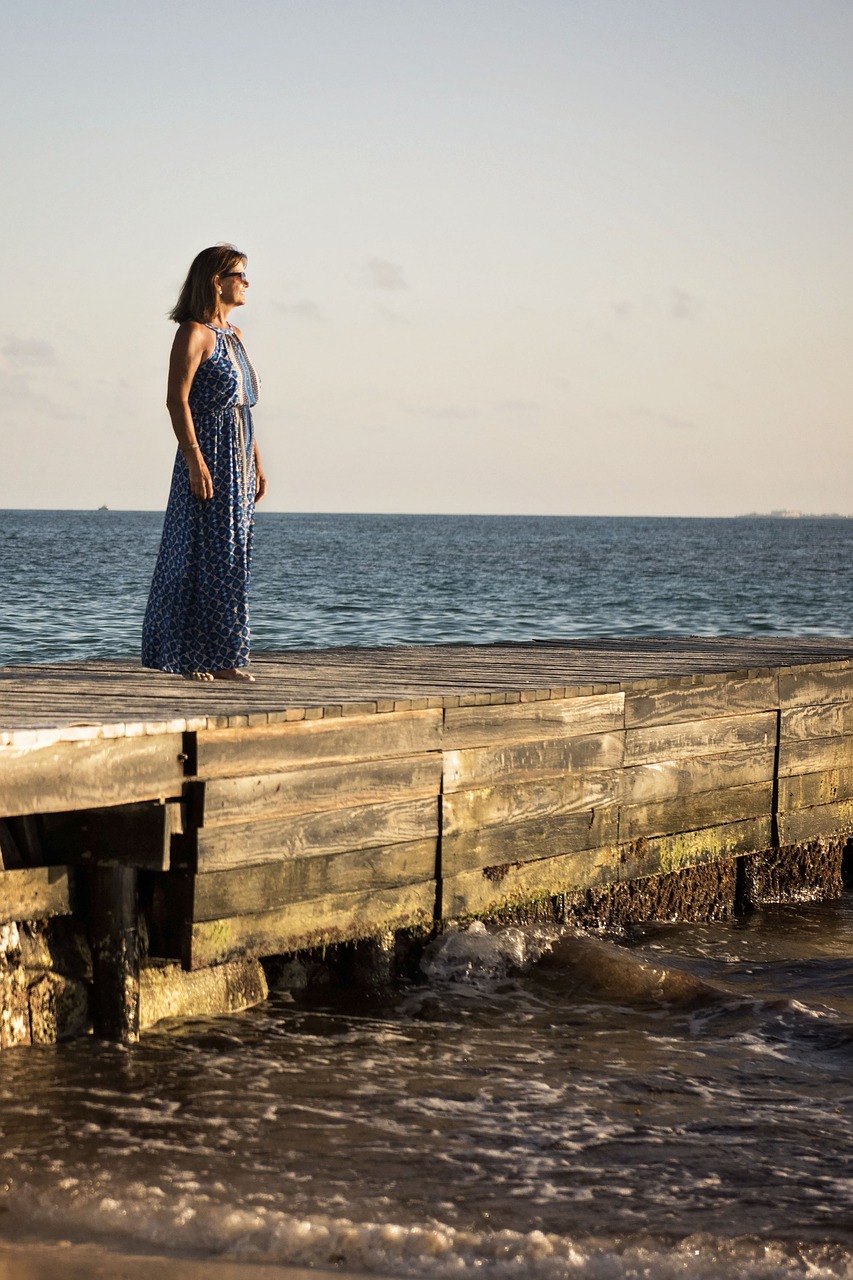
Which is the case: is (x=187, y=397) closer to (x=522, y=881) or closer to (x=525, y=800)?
(x=525, y=800)

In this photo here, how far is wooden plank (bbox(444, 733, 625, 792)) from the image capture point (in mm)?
6766

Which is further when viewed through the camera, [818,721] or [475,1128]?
[818,721]

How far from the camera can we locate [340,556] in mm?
71250

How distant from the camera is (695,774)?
806 centimetres

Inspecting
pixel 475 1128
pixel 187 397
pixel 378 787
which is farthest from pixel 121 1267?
pixel 187 397

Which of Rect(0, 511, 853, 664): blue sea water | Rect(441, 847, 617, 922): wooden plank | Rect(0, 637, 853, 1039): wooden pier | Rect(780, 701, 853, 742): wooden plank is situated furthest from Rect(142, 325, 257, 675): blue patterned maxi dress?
Rect(0, 511, 853, 664): blue sea water

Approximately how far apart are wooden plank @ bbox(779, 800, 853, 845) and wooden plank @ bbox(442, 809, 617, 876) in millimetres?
1582

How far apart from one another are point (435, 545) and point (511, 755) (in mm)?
89374

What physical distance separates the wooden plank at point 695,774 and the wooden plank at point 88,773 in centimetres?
283

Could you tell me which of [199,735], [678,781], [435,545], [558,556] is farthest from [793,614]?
[435,545]

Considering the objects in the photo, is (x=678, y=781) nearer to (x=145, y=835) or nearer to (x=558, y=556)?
(x=145, y=835)

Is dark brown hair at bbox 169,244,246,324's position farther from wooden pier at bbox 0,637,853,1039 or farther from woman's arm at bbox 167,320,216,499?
wooden pier at bbox 0,637,853,1039

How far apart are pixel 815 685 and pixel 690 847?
1364 mm

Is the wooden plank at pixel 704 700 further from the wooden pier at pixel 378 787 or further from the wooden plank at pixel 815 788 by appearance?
the wooden plank at pixel 815 788
